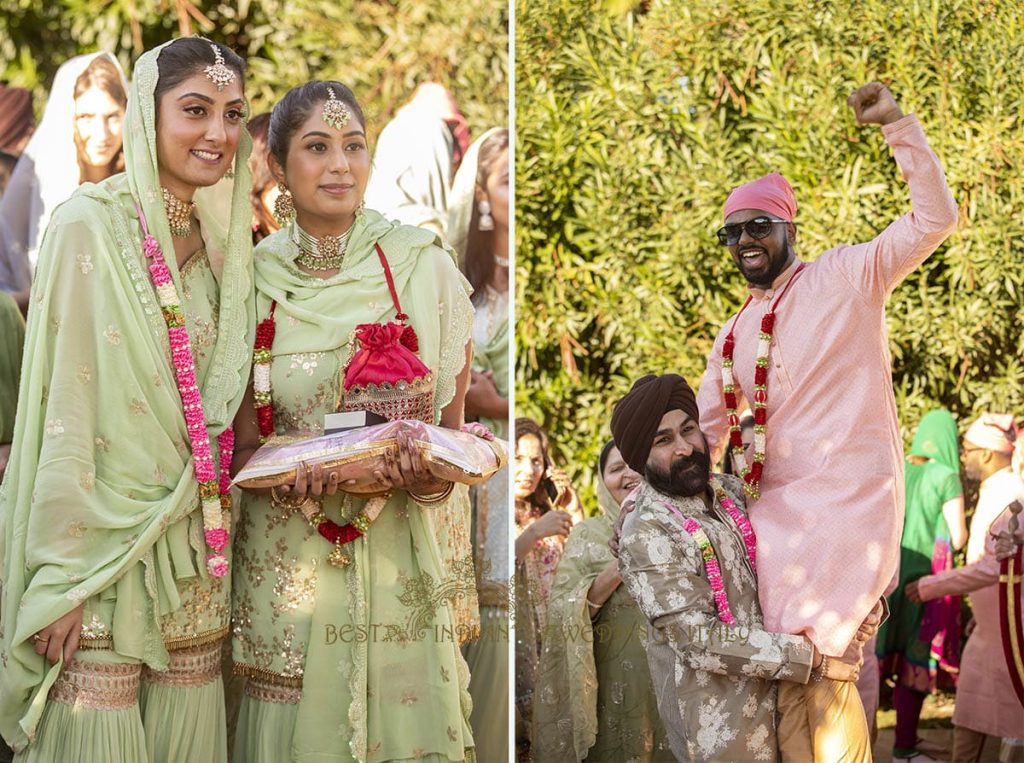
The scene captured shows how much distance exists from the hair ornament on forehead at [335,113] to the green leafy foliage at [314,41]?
79.6 inches

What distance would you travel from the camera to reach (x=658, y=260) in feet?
19.2

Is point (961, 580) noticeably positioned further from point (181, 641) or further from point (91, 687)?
point (91, 687)

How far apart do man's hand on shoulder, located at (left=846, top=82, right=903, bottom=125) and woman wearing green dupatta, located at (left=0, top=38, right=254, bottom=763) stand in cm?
163

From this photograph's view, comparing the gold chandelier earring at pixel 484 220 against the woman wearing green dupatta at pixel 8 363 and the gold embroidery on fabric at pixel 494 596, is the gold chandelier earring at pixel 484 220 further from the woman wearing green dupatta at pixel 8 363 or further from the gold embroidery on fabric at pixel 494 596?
the woman wearing green dupatta at pixel 8 363

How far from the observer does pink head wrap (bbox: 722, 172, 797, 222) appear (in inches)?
148

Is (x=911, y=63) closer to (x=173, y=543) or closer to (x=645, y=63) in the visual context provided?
(x=645, y=63)

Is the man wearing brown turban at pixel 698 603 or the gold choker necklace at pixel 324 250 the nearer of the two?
the man wearing brown turban at pixel 698 603

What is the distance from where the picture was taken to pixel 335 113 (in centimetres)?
360

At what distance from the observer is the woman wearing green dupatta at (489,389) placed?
4.57m

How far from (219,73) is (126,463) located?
1027 millimetres

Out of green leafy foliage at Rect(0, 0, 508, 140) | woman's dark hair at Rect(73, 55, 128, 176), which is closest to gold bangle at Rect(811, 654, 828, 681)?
green leafy foliage at Rect(0, 0, 508, 140)

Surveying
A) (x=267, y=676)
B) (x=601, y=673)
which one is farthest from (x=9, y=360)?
(x=601, y=673)

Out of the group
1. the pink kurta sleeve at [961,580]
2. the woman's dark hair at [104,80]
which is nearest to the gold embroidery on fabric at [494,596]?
the pink kurta sleeve at [961,580]

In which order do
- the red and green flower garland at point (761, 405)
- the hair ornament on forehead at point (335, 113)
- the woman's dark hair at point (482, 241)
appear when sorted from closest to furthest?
the hair ornament on forehead at point (335, 113) → the red and green flower garland at point (761, 405) → the woman's dark hair at point (482, 241)
